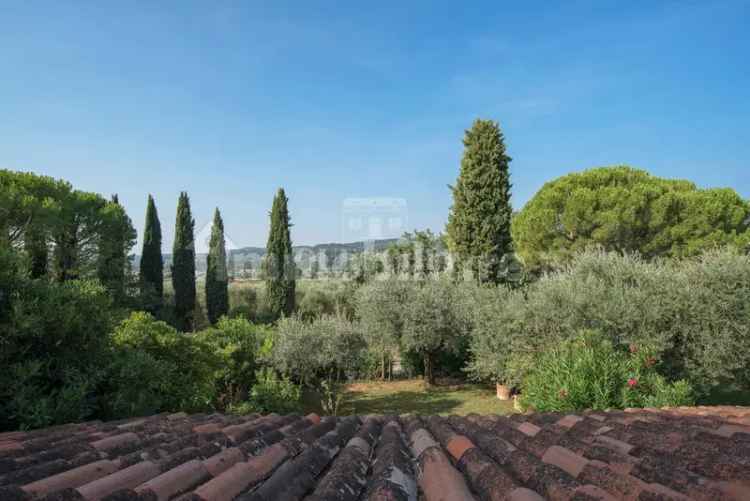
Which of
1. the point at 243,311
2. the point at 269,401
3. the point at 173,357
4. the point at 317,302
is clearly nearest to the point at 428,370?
the point at 269,401

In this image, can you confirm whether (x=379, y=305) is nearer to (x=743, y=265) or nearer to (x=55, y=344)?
(x=743, y=265)

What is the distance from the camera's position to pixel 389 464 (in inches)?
105

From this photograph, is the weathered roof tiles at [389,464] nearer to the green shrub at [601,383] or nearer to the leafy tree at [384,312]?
the green shrub at [601,383]

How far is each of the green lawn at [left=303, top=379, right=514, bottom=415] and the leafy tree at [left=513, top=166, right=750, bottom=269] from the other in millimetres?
8010

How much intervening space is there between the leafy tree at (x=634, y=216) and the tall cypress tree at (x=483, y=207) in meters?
1.68

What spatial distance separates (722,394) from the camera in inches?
539

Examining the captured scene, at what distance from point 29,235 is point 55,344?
48.3ft

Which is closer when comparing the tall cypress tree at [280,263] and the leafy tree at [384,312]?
the leafy tree at [384,312]

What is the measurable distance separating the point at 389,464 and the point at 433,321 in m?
14.9

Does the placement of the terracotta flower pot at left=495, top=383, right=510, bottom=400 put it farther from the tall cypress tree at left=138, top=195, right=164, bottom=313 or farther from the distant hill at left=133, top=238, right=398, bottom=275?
the tall cypress tree at left=138, top=195, right=164, bottom=313

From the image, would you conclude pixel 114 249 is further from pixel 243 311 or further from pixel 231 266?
pixel 231 266

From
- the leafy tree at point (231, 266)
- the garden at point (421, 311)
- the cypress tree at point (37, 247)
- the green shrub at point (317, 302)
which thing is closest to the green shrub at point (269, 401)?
the garden at point (421, 311)

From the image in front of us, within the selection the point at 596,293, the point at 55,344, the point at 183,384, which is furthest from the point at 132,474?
the point at 596,293

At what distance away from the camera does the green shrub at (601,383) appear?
28.6 feet
